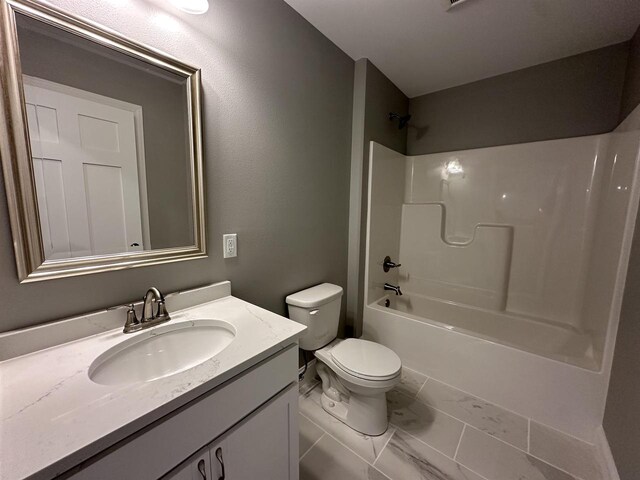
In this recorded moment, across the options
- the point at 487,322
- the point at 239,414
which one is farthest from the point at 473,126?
the point at 239,414

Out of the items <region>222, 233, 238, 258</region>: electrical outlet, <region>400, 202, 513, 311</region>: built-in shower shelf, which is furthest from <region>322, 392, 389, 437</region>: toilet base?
<region>400, 202, 513, 311</region>: built-in shower shelf

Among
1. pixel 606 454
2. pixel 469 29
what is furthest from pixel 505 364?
pixel 469 29

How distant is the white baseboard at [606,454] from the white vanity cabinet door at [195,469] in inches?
68.3

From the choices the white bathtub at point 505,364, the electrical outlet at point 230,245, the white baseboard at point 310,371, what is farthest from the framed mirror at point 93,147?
the white bathtub at point 505,364

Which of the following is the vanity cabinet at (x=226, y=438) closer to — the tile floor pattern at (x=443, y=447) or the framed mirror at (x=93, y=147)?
the tile floor pattern at (x=443, y=447)

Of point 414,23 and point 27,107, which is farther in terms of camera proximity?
point 414,23

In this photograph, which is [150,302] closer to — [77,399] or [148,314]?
[148,314]

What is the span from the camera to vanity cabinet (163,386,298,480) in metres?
A: 0.68

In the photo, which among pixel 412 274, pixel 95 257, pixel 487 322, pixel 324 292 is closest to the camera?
pixel 95 257

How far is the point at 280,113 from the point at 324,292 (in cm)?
110

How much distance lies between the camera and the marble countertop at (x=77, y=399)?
451 millimetres

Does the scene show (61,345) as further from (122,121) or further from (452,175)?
(452,175)

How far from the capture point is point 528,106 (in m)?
1.92

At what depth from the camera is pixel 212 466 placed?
2.29 feet
